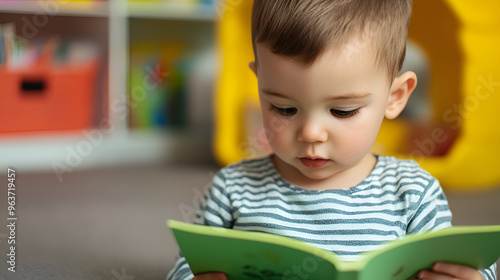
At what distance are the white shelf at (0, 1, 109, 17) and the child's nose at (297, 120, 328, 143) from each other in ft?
4.43

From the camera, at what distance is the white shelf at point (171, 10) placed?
1.92 meters

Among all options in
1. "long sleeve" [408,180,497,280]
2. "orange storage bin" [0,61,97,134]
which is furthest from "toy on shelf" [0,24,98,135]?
"long sleeve" [408,180,497,280]

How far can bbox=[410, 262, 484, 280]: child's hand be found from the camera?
638 millimetres

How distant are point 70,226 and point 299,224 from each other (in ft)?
2.13

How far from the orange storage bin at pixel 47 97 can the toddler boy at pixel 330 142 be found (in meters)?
1.21

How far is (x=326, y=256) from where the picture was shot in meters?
0.53

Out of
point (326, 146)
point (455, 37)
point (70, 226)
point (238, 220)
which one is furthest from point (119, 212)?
point (455, 37)

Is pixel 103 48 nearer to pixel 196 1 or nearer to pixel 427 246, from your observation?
pixel 196 1

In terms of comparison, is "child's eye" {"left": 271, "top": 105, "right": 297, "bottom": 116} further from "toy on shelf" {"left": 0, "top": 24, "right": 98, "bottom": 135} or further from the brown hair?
"toy on shelf" {"left": 0, "top": 24, "right": 98, "bottom": 135}

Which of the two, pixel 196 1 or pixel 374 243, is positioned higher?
pixel 196 1

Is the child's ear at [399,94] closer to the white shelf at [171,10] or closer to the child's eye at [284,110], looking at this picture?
the child's eye at [284,110]

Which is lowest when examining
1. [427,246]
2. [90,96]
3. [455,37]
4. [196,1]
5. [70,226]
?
[70,226]

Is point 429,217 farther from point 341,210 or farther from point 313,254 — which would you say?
point 313,254

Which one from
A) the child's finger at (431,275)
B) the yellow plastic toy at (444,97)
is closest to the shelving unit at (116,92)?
the yellow plastic toy at (444,97)
